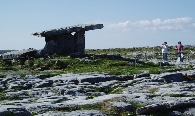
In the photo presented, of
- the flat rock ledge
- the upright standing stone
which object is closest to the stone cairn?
the upright standing stone

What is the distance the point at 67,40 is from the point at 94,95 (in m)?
28.2

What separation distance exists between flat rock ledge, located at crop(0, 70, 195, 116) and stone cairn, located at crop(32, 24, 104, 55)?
19.4 m

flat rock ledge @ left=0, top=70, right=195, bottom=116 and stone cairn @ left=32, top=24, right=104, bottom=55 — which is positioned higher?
stone cairn @ left=32, top=24, right=104, bottom=55

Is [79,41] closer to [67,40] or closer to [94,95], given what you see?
[67,40]

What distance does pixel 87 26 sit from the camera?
4444 centimetres

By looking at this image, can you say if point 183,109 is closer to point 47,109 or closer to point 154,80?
point 47,109

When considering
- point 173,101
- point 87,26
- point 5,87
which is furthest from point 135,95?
point 87,26

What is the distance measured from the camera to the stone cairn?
44.4 m

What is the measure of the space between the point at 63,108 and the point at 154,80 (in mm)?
9154

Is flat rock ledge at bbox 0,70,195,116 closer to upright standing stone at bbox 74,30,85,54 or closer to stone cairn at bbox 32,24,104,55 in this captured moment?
stone cairn at bbox 32,24,104,55

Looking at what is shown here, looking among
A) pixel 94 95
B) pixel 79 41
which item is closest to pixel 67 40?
pixel 79 41

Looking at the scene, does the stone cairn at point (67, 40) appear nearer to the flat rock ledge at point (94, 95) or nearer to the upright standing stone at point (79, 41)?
the upright standing stone at point (79, 41)

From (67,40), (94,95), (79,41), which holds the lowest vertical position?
(94,95)

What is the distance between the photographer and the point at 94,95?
1786 centimetres
